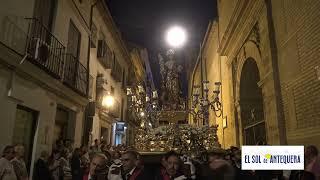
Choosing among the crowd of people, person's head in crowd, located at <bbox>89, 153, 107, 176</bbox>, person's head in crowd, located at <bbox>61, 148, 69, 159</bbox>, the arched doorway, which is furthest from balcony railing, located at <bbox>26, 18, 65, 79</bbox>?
the arched doorway

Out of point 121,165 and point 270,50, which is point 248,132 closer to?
point 270,50

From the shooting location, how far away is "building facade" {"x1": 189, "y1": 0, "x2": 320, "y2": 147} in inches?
207

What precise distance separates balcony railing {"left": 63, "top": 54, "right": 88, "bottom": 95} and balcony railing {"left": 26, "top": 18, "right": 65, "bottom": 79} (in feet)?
1.69

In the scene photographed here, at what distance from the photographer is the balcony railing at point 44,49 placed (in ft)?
23.7

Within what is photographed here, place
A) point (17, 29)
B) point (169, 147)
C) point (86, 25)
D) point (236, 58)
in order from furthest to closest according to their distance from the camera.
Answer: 1. point (86, 25)
2. point (236, 58)
3. point (17, 29)
4. point (169, 147)

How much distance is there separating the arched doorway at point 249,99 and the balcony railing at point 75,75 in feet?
18.8

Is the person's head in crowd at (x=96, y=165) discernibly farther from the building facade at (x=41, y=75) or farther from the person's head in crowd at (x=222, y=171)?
the building facade at (x=41, y=75)

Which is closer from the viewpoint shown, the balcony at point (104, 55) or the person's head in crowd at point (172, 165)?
the person's head in crowd at point (172, 165)

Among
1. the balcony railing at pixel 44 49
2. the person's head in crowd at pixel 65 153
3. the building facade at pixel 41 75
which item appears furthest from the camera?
the person's head in crowd at pixel 65 153

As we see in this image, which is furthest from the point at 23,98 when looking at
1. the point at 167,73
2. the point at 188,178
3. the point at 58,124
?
the point at 188,178

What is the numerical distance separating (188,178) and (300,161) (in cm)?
141

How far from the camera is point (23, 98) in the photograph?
700 cm

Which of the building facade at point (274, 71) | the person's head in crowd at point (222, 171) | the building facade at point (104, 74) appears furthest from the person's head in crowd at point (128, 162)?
the building facade at point (104, 74)

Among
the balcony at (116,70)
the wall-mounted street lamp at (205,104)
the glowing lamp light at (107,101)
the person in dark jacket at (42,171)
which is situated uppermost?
the balcony at (116,70)
